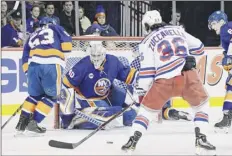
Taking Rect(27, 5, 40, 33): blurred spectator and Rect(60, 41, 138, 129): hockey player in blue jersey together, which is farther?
Rect(27, 5, 40, 33): blurred spectator

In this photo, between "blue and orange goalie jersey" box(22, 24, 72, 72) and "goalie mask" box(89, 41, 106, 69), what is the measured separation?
21cm

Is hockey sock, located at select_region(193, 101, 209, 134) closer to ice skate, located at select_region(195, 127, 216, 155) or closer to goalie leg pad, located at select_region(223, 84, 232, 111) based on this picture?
ice skate, located at select_region(195, 127, 216, 155)

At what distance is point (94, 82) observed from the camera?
A: 411 cm

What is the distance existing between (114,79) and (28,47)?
27.2 inches

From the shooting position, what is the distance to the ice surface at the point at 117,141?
10.8 ft

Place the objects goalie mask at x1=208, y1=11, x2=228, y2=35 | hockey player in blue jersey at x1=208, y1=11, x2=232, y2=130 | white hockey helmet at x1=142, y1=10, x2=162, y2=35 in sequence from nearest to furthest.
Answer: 1. white hockey helmet at x1=142, y1=10, x2=162, y2=35
2. hockey player in blue jersey at x1=208, y1=11, x2=232, y2=130
3. goalie mask at x1=208, y1=11, x2=228, y2=35

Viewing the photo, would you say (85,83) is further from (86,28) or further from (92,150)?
(86,28)

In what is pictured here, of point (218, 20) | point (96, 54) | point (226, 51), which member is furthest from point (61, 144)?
point (218, 20)

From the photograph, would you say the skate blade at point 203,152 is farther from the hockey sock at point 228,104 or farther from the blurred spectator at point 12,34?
the blurred spectator at point 12,34

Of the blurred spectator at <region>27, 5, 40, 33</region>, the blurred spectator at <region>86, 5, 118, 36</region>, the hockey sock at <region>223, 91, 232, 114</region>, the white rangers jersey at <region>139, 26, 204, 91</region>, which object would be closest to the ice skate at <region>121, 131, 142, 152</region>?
the white rangers jersey at <region>139, 26, 204, 91</region>

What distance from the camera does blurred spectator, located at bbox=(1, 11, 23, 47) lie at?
16.6 feet

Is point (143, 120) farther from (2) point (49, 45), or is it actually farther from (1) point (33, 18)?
(1) point (33, 18)

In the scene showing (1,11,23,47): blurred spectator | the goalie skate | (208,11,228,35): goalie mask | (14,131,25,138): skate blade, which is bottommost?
(14,131,25,138): skate blade

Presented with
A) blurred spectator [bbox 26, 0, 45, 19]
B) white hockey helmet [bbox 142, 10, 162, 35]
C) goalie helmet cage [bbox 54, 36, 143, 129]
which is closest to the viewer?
white hockey helmet [bbox 142, 10, 162, 35]
